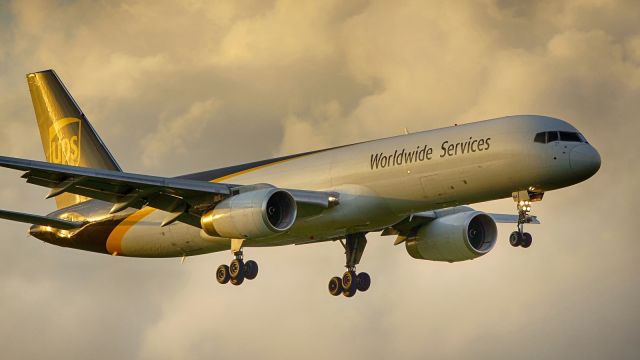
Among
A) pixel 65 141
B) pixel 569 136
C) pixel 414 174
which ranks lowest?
pixel 414 174

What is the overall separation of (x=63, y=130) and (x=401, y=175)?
21.7 metres

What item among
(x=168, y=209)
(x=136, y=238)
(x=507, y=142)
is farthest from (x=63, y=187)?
(x=507, y=142)

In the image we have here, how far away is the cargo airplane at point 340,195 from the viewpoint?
50.2 metres

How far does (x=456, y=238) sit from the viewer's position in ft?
200

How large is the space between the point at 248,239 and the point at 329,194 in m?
3.98

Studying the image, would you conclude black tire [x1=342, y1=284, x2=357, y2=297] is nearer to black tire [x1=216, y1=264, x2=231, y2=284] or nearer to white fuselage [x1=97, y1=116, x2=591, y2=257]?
white fuselage [x1=97, y1=116, x2=591, y2=257]

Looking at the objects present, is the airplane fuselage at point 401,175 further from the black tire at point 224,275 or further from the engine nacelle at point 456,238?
the engine nacelle at point 456,238

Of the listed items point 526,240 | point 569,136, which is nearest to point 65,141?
point 526,240

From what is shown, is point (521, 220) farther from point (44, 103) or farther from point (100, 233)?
point (44, 103)

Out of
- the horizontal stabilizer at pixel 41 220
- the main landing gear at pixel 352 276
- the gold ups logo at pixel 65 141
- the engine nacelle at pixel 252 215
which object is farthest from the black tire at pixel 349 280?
the gold ups logo at pixel 65 141

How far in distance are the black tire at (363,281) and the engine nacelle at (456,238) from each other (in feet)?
9.08

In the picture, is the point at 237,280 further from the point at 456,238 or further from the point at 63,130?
the point at 63,130

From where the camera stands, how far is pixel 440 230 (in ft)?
202

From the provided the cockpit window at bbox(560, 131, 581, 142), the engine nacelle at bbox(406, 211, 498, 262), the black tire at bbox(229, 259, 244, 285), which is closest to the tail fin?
the black tire at bbox(229, 259, 244, 285)
